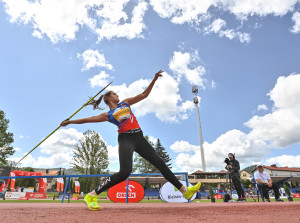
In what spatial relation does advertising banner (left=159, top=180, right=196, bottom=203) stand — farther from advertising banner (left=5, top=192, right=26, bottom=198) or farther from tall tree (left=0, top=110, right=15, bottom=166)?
tall tree (left=0, top=110, right=15, bottom=166)

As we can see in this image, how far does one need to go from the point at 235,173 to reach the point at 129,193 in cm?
368

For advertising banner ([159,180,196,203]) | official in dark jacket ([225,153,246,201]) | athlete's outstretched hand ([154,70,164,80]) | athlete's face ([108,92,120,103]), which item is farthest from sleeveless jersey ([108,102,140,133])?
official in dark jacket ([225,153,246,201])

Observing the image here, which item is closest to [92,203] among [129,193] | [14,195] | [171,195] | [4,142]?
[129,193]

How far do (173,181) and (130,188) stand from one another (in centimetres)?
412

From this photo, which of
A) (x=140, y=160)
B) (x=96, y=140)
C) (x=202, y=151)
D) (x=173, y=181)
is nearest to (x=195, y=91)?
(x=202, y=151)

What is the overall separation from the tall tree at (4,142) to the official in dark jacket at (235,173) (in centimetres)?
3495

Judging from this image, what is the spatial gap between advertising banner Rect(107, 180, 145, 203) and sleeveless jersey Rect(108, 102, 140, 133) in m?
4.41

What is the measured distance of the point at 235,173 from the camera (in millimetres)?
7039

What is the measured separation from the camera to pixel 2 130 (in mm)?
32094

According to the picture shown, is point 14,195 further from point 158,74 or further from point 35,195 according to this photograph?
point 158,74

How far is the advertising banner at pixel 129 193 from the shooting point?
6.95 meters

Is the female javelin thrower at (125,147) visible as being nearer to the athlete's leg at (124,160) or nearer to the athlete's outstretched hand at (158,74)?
the athlete's leg at (124,160)

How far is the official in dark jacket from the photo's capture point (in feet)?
22.7

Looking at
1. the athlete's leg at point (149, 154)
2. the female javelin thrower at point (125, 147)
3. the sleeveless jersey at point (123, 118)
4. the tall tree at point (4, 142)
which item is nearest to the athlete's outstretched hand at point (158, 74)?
the female javelin thrower at point (125, 147)
